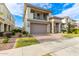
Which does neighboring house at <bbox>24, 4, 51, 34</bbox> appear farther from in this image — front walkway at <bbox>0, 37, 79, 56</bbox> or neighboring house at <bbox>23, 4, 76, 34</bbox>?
front walkway at <bbox>0, 37, 79, 56</bbox>

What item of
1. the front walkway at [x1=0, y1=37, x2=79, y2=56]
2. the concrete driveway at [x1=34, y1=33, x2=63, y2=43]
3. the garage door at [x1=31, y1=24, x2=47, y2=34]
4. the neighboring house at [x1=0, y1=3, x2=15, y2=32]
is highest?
the neighboring house at [x1=0, y1=3, x2=15, y2=32]

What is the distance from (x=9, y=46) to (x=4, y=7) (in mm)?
2004

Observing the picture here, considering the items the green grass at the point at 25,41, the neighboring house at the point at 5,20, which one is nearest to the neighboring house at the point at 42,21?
the green grass at the point at 25,41

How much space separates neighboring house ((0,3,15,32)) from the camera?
6.67 m

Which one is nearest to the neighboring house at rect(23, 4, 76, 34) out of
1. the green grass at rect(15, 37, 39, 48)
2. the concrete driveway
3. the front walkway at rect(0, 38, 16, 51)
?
the concrete driveway

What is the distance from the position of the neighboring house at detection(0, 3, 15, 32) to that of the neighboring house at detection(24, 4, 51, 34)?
73cm

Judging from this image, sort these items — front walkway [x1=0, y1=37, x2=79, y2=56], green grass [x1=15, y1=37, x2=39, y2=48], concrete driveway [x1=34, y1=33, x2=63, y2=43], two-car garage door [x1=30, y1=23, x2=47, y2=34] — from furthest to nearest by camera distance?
two-car garage door [x1=30, y1=23, x2=47, y2=34] → concrete driveway [x1=34, y1=33, x2=63, y2=43] → green grass [x1=15, y1=37, x2=39, y2=48] → front walkway [x1=0, y1=37, x2=79, y2=56]

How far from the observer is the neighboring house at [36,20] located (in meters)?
6.90

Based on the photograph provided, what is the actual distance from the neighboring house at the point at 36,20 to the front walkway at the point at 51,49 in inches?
31.9

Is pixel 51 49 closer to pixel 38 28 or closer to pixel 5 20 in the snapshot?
pixel 38 28

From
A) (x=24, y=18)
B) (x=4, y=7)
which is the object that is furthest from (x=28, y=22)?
(x=4, y=7)

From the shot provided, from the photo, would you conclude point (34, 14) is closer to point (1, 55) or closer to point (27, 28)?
point (27, 28)

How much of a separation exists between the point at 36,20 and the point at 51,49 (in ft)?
5.74

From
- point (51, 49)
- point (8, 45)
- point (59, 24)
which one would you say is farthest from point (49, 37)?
point (8, 45)
